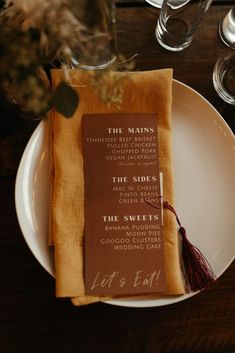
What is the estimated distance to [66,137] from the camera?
1.95 feet

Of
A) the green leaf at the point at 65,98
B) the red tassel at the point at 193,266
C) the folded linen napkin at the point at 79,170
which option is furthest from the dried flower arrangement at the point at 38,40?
the red tassel at the point at 193,266

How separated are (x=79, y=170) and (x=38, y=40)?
0.72 ft

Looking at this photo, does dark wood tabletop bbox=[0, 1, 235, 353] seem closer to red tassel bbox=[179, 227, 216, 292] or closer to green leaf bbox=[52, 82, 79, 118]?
red tassel bbox=[179, 227, 216, 292]

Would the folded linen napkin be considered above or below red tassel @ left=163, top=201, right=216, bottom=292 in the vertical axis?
above

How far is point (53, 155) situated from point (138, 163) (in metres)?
0.13

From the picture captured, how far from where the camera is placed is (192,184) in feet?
2.07

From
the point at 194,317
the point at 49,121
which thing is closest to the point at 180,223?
the point at 194,317

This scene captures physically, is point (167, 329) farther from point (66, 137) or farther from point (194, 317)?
point (66, 137)

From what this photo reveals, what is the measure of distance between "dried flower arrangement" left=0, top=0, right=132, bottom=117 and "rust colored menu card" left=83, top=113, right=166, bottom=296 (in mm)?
158

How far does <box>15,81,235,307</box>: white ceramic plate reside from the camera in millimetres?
575

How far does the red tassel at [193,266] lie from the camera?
57 cm

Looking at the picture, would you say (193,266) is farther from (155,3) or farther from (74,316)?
(155,3)

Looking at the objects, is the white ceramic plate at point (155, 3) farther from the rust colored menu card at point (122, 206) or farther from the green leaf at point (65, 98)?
the green leaf at point (65, 98)

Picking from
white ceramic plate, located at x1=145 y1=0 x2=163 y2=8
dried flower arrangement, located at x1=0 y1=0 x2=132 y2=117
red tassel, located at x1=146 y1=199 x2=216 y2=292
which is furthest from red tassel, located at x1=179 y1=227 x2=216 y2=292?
white ceramic plate, located at x1=145 y1=0 x2=163 y2=8
